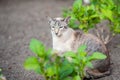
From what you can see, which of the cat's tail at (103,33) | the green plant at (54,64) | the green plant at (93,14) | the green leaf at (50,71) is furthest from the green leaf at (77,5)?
the green leaf at (50,71)

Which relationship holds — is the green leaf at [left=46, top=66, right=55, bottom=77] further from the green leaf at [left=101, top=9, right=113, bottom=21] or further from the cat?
the green leaf at [left=101, top=9, right=113, bottom=21]

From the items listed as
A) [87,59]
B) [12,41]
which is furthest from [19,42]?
[87,59]

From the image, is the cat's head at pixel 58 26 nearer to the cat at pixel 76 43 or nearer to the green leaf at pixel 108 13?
the cat at pixel 76 43

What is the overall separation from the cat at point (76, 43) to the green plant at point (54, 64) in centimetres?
66

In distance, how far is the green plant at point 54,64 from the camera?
12.1 ft

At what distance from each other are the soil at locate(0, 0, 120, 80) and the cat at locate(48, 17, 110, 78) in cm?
17

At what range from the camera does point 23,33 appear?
7281 mm

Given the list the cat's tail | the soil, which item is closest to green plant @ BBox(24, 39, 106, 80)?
the soil

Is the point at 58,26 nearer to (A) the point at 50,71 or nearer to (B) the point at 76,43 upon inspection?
(B) the point at 76,43

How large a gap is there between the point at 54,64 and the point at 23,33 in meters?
3.61

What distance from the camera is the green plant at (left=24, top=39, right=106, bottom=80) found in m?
3.68

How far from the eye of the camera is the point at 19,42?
665 centimetres

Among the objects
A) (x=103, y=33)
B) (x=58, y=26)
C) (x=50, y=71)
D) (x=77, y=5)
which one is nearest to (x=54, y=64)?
(x=50, y=71)

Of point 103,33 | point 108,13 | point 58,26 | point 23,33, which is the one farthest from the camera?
point 23,33
